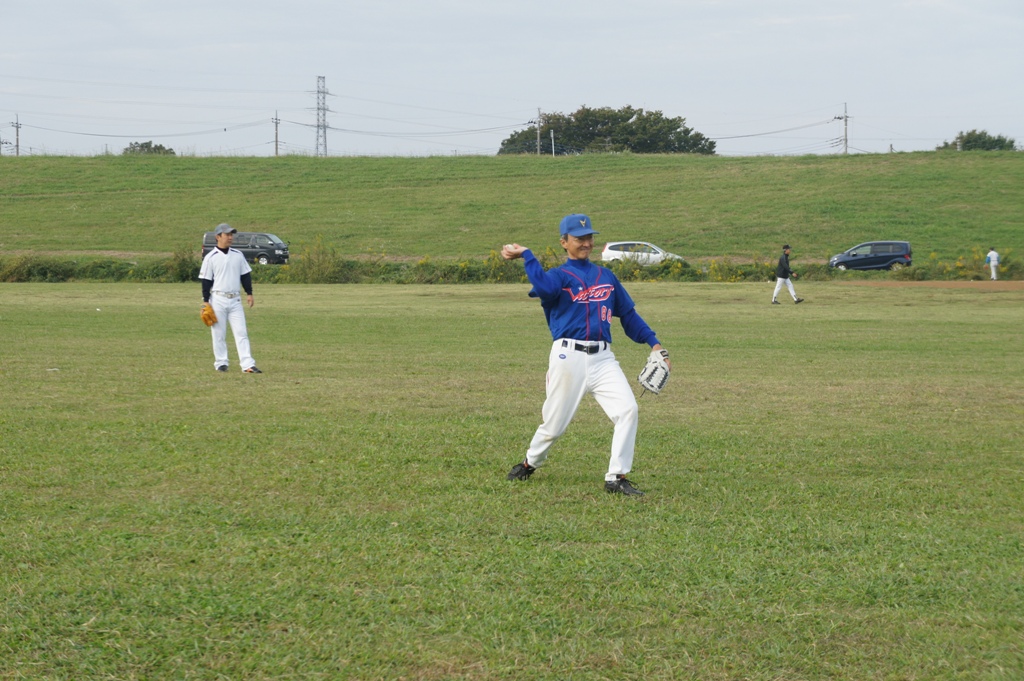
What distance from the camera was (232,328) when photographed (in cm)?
1508

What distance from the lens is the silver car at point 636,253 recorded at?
43094 millimetres

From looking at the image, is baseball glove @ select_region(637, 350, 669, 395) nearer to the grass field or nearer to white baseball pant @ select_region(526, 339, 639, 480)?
white baseball pant @ select_region(526, 339, 639, 480)

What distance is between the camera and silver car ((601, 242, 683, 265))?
43094 mm

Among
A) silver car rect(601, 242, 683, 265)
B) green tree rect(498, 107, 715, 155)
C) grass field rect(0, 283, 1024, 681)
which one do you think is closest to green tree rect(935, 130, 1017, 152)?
green tree rect(498, 107, 715, 155)

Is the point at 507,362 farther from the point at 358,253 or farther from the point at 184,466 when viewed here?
the point at 358,253

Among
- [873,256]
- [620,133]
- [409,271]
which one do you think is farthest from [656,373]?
[620,133]

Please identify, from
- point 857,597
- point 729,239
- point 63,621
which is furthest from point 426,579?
point 729,239

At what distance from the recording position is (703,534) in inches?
261

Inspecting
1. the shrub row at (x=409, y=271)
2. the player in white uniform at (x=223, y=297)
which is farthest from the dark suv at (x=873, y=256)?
the player in white uniform at (x=223, y=297)

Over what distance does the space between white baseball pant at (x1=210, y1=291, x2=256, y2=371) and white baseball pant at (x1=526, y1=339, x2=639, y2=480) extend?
8.04 metres

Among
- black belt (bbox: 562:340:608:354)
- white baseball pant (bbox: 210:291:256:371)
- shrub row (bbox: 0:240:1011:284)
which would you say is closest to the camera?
black belt (bbox: 562:340:608:354)

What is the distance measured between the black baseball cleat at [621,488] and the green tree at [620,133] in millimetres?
91616

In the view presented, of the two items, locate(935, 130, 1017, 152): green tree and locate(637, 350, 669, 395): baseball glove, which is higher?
locate(935, 130, 1017, 152): green tree

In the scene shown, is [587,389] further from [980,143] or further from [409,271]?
[980,143]
